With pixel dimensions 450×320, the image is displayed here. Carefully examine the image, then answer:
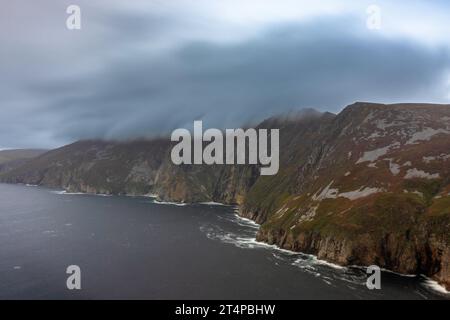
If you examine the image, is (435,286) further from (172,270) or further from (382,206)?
(172,270)

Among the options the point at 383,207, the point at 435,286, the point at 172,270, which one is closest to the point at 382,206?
the point at 383,207

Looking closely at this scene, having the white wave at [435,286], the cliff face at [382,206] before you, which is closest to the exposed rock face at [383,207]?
the cliff face at [382,206]

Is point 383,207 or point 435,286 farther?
point 383,207

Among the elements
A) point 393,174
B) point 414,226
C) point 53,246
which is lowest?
point 53,246

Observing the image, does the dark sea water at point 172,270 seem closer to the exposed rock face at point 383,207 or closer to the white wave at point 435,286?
the white wave at point 435,286

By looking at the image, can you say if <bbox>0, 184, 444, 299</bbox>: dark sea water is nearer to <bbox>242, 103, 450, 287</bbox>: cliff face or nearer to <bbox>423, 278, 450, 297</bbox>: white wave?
<bbox>423, 278, 450, 297</bbox>: white wave
